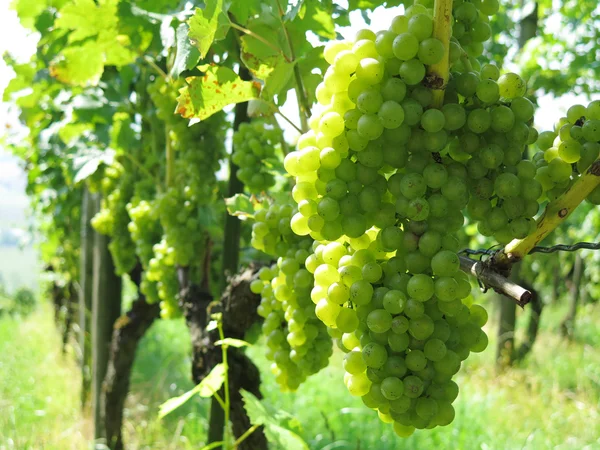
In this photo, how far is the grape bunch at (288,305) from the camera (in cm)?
115

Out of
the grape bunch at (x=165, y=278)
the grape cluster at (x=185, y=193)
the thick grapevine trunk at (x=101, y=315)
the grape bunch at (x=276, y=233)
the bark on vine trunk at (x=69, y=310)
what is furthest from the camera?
the bark on vine trunk at (x=69, y=310)

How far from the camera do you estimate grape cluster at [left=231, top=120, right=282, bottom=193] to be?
161cm

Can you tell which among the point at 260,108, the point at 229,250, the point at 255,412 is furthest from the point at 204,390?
the point at 260,108

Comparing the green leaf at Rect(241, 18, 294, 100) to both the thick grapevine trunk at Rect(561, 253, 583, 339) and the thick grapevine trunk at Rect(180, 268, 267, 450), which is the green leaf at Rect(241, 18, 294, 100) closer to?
the thick grapevine trunk at Rect(180, 268, 267, 450)

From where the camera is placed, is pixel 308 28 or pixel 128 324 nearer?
pixel 308 28

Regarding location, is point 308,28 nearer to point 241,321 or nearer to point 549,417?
point 241,321

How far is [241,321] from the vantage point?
5.59 ft

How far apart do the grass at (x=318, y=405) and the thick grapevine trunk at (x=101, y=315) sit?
1.45 ft

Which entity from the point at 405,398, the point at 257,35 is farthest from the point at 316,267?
the point at 257,35

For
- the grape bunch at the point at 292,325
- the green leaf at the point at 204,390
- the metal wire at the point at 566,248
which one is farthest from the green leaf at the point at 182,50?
the green leaf at the point at 204,390

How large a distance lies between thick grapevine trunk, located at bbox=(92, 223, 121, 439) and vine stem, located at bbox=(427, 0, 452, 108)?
101 inches

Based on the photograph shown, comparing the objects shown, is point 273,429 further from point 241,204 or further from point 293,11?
point 293,11

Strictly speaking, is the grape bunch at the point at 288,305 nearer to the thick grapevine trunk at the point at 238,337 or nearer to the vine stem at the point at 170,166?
the thick grapevine trunk at the point at 238,337

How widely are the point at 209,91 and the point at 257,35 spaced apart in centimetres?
19
